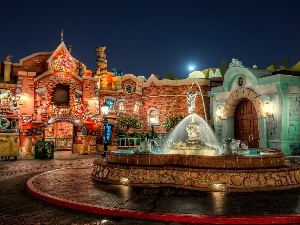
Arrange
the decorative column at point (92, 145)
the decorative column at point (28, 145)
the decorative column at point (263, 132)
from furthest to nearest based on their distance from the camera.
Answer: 1. the decorative column at point (92, 145)
2. the decorative column at point (28, 145)
3. the decorative column at point (263, 132)

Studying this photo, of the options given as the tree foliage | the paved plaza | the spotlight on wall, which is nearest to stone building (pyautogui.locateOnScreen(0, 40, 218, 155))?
the tree foliage

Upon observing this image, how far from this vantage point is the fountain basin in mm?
8875

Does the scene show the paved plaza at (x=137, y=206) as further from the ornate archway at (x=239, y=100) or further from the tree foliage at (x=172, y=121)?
the tree foliage at (x=172, y=121)

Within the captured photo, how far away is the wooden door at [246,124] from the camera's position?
74.5 feet

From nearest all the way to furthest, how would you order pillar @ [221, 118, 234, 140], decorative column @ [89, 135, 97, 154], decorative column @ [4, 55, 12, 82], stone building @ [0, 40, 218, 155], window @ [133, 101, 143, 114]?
pillar @ [221, 118, 234, 140]
decorative column @ [89, 135, 97, 154]
stone building @ [0, 40, 218, 155]
decorative column @ [4, 55, 12, 82]
window @ [133, 101, 143, 114]

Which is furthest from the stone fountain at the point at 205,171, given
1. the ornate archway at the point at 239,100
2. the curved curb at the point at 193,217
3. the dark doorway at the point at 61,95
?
the dark doorway at the point at 61,95

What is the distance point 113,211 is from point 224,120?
19049 millimetres

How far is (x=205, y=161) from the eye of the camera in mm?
9383

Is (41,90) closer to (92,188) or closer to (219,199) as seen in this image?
(92,188)

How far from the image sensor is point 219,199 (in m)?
7.75

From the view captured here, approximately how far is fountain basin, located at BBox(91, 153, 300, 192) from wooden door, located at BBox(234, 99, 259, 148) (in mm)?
13219

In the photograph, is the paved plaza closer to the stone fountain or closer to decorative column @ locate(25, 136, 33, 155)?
the stone fountain

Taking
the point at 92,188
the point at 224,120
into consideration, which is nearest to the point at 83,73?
the point at 224,120

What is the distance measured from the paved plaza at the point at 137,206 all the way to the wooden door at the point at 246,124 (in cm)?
1438
